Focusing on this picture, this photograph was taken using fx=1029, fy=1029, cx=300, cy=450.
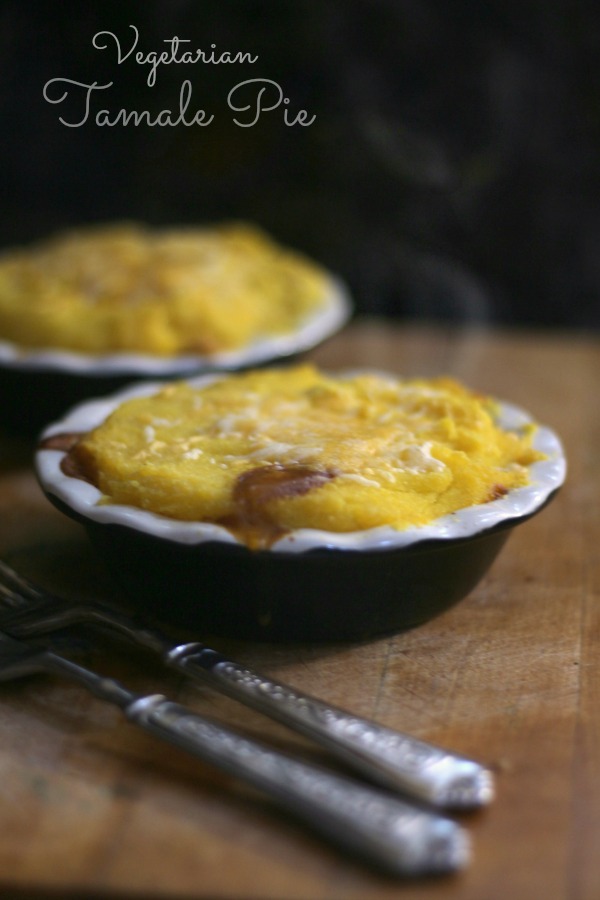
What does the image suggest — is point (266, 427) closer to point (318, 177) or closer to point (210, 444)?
point (210, 444)

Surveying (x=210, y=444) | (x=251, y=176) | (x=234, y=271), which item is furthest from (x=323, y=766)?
(x=251, y=176)

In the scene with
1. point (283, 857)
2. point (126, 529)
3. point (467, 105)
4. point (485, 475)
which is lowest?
point (283, 857)

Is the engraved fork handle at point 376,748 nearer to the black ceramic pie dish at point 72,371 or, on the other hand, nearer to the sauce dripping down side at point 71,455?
the sauce dripping down side at point 71,455

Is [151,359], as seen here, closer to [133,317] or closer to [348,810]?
[133,317]

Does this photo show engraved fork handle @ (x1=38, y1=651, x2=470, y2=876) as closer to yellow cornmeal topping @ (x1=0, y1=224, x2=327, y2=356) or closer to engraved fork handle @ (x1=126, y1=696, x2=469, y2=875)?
engraved fork handle @ (x1=126, y1=696, x2=469, y2=875)

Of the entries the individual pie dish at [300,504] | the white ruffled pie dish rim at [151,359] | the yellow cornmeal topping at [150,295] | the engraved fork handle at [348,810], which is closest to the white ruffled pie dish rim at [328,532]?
the individual pie dish at [300,504]

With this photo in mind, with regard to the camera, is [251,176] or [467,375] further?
[251,176]

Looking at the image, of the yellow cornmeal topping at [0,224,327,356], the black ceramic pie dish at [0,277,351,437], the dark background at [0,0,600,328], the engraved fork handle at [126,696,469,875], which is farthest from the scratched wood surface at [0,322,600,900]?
the dark background at [0,0,600,328]
